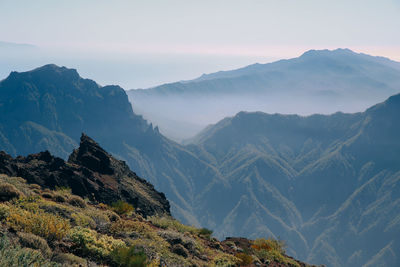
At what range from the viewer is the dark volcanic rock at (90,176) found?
4319 cm

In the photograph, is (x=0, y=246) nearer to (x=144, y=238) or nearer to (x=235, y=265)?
(x=144, y=238)

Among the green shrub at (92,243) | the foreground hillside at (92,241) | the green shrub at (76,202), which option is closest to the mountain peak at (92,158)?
the foreground hillside at (92,241)

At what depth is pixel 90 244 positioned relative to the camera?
18734 mm

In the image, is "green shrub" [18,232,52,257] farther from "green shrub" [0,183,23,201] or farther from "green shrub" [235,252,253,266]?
"green shrub" [235,252,253,266]

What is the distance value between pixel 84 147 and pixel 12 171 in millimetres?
18535

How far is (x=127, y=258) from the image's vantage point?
17.8m

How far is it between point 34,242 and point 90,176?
3381 cm

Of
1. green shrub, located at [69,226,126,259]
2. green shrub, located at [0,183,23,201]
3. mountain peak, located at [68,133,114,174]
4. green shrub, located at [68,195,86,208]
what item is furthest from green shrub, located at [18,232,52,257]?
mountain peak, located at [68,133,114,174]

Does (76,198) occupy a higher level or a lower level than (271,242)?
higher

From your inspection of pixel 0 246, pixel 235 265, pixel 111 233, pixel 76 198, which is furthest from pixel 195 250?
pixel 0 246

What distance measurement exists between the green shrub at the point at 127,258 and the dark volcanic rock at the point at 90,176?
80.2 feet

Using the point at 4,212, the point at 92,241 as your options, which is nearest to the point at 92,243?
the point at 92,241

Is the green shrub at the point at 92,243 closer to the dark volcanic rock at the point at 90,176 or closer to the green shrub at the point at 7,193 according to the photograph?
the green shrub at the point at 7,193

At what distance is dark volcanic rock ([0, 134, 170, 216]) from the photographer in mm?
43188
